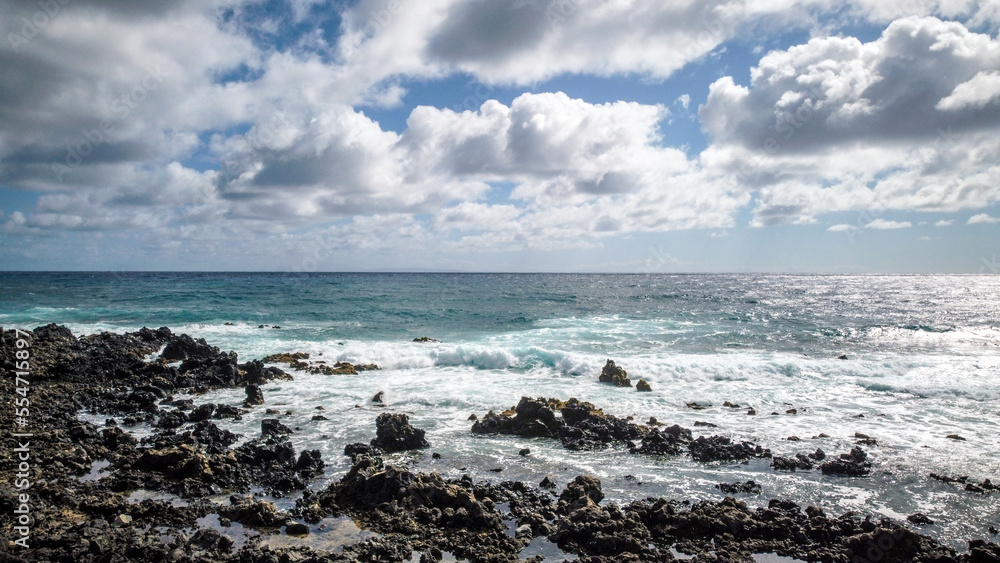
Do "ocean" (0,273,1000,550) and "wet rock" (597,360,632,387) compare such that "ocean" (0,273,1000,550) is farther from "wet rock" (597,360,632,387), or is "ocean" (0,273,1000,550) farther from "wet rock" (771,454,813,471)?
"wet rock" (597,360,632,387)

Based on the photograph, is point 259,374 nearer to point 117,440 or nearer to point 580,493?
point 117,440

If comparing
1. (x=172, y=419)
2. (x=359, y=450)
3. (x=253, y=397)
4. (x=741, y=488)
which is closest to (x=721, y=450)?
(x=741, y=488)

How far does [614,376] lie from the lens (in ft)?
75.8

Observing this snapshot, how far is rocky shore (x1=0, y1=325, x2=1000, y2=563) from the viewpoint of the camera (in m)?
8.38

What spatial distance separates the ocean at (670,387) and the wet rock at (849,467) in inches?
10.3

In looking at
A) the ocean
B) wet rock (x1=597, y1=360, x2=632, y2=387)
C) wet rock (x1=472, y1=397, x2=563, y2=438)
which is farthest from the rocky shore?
wet rock (x1=597, y1=360, x2=632, y2=387)

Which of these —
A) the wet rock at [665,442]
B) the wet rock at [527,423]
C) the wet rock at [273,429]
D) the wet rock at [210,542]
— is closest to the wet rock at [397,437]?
the wet rock at [527,423]

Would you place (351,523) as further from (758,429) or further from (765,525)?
(758,429)

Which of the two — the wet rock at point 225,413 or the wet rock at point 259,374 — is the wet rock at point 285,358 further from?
the wet rock at point 225,413

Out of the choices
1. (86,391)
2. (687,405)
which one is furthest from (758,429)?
(86,391)

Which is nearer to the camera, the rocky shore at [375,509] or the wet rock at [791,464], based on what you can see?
the rocky shore at [375,509]

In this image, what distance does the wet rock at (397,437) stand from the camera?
13.8 meters

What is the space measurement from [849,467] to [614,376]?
11273 millimetres

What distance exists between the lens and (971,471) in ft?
40.6
